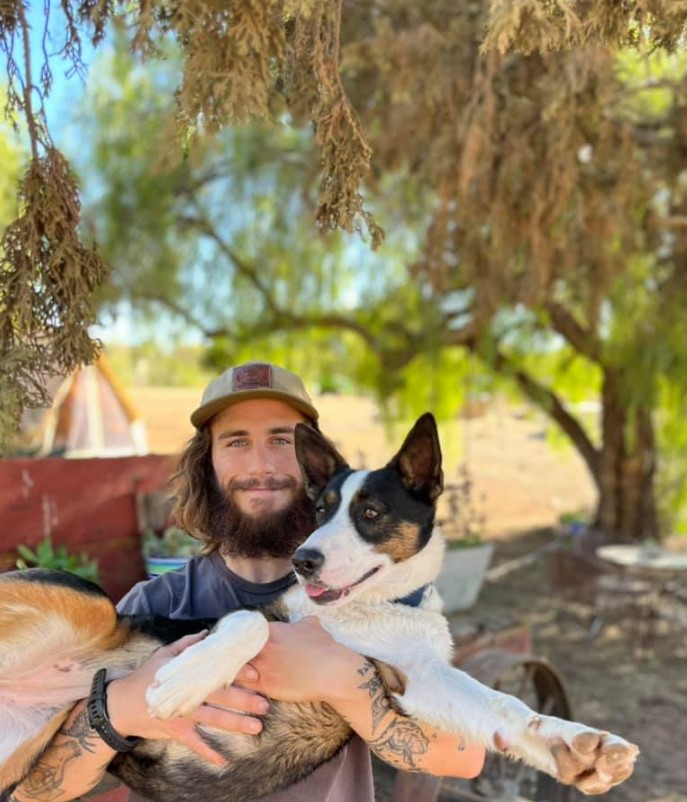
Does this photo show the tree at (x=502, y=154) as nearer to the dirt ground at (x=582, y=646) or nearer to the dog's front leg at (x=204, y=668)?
the dog's front leg at (x=204, y=668)

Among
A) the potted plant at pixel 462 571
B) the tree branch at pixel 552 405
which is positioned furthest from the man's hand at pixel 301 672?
the tree branch at pixel 552 405

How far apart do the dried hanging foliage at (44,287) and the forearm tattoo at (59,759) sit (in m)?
0.80

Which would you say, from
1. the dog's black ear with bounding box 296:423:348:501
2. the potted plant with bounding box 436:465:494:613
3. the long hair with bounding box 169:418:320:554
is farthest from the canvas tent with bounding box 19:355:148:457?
the dog's black ear with bounding box 296:423:348:501

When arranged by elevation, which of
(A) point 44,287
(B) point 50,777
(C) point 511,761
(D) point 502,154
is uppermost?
(D) point 502,154

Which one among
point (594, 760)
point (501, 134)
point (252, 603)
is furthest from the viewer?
point (501, 134)

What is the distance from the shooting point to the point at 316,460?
2.67m

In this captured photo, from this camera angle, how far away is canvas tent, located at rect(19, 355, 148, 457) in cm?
1316

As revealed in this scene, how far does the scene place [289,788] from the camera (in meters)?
2.25

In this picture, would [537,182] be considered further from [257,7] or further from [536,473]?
[536,473]

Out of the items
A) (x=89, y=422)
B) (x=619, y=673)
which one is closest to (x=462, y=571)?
(x=619, y=673)

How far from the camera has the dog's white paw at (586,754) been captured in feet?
6.00

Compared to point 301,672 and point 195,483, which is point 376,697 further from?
point 195,483

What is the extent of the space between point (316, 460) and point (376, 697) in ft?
2.52

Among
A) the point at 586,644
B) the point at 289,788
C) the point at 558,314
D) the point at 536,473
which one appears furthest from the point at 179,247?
the point at 536,473
